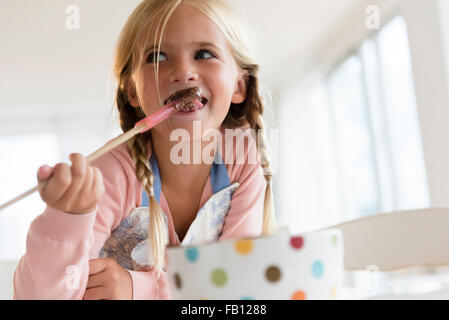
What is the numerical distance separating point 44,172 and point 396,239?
467mm

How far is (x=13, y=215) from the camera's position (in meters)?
5.00

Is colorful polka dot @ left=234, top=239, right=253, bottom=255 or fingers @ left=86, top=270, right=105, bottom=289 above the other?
colorful polka dot @ left=234, top=239, right=253, bottom=255

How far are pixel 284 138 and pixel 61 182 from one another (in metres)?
4.85

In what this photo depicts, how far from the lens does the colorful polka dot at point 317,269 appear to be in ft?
0.83

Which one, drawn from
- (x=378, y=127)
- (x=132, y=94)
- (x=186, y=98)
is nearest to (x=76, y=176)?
(x=186, y=98)

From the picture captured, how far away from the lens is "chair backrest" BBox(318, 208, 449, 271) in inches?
23.6

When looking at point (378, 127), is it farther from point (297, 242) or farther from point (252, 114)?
point (297, 242)

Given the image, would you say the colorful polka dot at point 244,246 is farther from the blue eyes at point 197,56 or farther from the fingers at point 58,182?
the blue eyes at point 197,56

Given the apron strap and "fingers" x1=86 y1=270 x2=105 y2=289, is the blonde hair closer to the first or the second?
the apron strap

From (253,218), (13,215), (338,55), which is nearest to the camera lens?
(253,218)

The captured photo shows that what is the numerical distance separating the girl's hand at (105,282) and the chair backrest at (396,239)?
28 cm

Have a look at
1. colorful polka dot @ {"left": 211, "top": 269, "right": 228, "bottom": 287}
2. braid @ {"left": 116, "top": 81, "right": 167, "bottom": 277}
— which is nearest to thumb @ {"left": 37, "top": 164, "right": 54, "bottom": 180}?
colorful polka dot @ {"left": 211, "top": 269, "right": 228, "bottom": 287}
